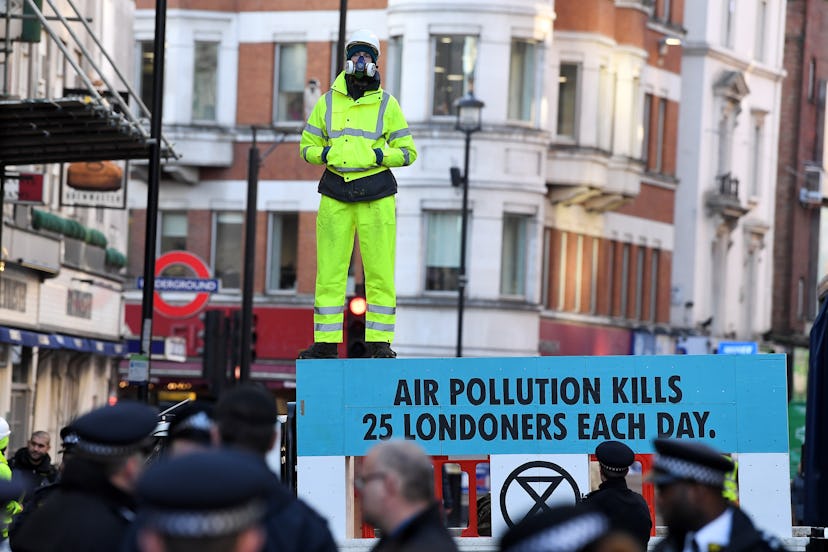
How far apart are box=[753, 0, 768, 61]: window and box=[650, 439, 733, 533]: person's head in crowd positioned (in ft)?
186

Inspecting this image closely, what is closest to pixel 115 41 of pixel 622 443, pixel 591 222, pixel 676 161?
pixel 591 222

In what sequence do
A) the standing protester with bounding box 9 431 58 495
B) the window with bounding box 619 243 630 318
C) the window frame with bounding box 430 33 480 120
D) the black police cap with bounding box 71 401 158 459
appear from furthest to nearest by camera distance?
1. the window with bounding box 619 243 630 318
2. the window frame with bounding box 430 33 480 120
3. the standing protester with bounding box 9 431 58 495
4. the black police cap with bounding box 71 401 158 459

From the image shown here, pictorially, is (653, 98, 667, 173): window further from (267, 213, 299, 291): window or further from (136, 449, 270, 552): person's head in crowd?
(136, 449, 270, 552): person's head in crowd

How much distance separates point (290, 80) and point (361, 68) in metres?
35.8

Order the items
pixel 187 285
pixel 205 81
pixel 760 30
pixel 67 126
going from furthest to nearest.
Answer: pixel 760 30
pixel 205 81
pixel 187 285
pixel 67 126

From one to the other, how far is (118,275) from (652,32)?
58.8 ft

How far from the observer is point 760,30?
64.1 meters

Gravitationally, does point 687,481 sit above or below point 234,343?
above

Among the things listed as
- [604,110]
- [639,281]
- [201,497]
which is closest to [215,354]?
[604,110]

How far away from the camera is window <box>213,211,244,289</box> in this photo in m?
51.4

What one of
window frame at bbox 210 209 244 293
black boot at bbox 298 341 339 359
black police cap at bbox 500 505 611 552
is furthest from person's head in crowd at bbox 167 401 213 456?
window frame at bbox 210 209 244 293

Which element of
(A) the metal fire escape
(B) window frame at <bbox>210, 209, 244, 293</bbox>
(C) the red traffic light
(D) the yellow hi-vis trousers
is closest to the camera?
(D) the yellow hi-vis trousers

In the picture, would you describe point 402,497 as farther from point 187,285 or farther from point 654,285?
point 654,285

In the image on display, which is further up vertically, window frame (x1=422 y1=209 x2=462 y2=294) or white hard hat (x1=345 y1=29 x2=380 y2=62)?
white hard hat (x1=345 y1=29 x2=380 y2=62)
